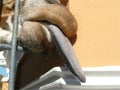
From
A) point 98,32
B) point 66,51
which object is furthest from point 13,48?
point 98,32

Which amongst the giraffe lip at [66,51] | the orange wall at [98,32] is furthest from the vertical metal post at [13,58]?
the orange wall at [98,32]

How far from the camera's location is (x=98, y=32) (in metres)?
3.88

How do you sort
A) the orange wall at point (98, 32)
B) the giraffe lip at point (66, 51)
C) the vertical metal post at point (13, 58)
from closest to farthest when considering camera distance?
the giraffe lip at point (66, 51)
the vertical metal post at point (13, 58)
the orange wall at point (98, 32)

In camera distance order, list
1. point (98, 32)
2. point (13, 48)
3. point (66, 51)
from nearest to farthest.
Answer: point (66, 51) < point (13, 48) < point (98, 32)

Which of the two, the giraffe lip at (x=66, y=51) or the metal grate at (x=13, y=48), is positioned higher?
the giraffe lip at (x=66, y=51)

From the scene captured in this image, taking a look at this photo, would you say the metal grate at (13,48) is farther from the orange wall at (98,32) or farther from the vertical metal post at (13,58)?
the orange wall at (98,32)

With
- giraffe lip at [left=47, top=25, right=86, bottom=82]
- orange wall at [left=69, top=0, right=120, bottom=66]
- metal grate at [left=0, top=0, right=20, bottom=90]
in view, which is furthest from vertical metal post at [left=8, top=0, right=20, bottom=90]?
orange wall at [left=69, top=0, right=120, bottom=66]

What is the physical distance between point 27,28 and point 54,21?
201mm

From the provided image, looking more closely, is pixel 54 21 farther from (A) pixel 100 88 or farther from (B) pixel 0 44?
(A) pixel 100 88

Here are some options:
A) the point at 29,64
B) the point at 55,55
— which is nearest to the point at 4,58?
the point at 29,64

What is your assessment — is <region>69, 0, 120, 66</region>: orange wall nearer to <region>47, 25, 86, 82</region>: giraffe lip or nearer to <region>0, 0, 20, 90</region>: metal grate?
<region>47, 25, 86, 82</region>: giraffe lip

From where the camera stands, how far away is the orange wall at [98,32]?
12.4 ft

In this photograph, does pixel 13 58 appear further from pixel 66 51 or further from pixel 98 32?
pixel 98 32

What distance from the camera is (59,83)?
11.9 feet
